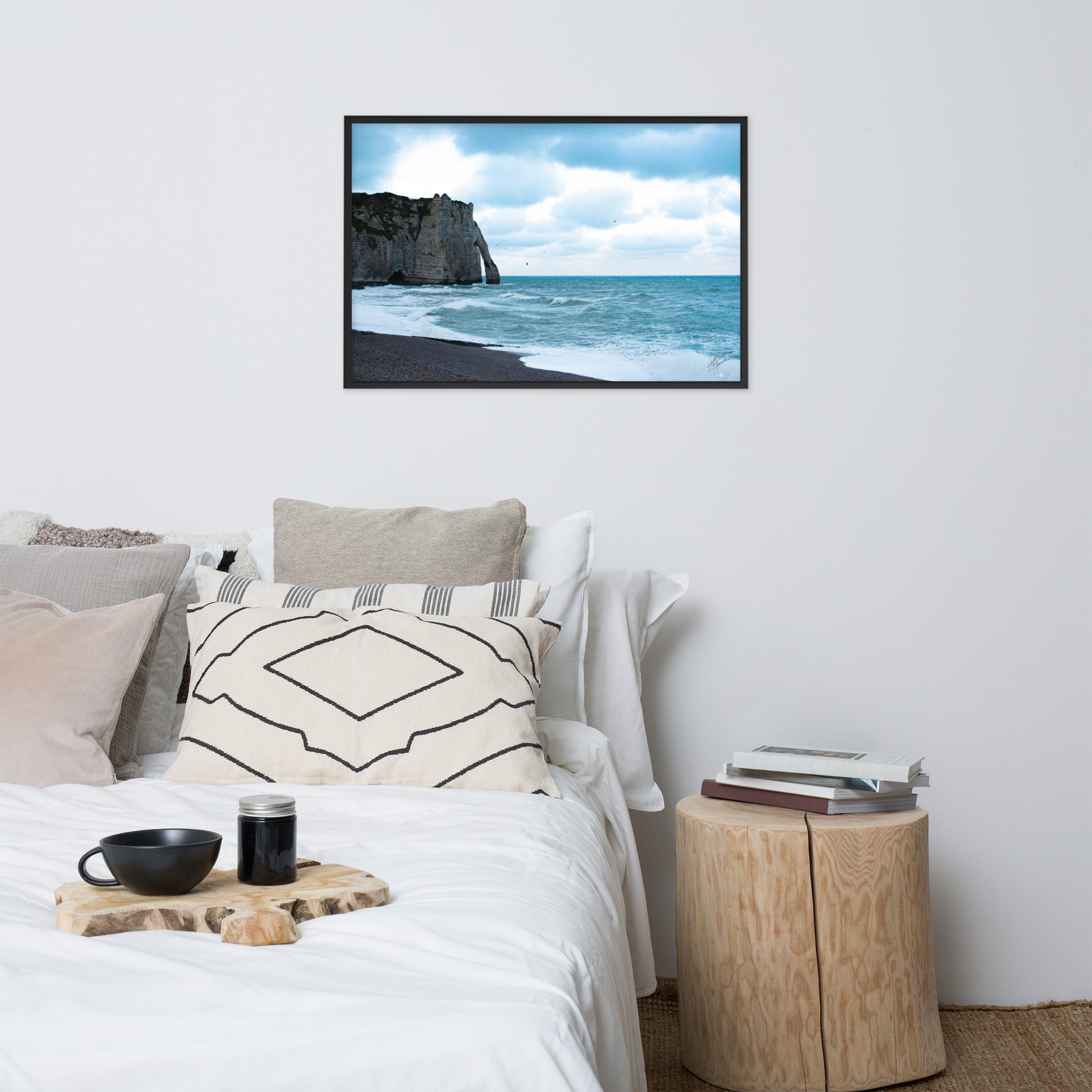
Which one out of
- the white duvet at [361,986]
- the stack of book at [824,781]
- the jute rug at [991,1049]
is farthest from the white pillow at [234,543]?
the jute rug at [991,1049]

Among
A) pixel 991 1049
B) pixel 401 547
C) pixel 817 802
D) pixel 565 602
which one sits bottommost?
pixel 991 1049

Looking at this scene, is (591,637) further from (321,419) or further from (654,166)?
(654,166)

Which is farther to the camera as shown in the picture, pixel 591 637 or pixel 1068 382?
pixel 1068 382

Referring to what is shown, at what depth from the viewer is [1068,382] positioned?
225 centimetres

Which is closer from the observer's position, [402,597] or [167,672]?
[402,597]

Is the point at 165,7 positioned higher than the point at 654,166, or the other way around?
the point at 165,7

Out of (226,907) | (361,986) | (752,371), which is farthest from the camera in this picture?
(752,371)

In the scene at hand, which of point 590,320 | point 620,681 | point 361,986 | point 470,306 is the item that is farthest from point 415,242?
point 361,986

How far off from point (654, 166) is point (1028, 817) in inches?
65.3

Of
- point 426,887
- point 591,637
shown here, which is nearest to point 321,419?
point 591,637

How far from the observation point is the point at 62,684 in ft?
5.15

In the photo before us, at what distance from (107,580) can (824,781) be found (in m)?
1.29

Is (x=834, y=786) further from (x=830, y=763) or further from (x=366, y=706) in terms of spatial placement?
(x=366, y=706)

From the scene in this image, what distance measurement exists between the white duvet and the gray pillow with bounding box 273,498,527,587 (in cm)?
65
